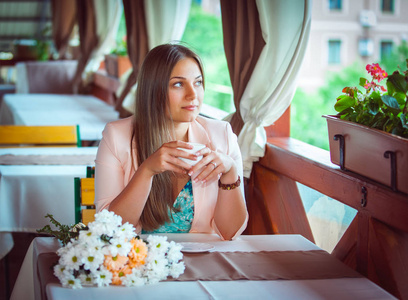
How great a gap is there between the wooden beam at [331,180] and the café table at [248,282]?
0.69ft

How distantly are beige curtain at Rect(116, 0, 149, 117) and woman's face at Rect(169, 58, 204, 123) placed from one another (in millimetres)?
2634

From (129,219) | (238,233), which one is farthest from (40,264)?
(238,233)

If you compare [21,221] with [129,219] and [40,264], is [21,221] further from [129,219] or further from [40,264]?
[40,264]

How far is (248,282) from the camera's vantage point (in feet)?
4.60

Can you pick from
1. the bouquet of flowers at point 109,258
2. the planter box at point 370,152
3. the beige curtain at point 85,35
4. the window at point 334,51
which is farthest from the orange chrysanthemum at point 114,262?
the window at point 334,51

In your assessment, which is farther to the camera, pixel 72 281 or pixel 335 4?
pixel 335 4

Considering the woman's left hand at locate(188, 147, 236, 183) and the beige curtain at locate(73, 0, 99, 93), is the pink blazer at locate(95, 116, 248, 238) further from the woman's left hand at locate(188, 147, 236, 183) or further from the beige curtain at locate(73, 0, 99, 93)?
the beige curtain at locate(73, 0, 99, 93)

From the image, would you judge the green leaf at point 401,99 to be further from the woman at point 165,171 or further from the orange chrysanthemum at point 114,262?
the orange chrysanthemum at point 114,262

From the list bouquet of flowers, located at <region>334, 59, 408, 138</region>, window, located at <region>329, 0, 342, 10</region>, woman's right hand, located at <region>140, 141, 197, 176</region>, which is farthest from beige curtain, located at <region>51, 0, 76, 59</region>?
window, located at <region>329, 0, 342, 10</region>

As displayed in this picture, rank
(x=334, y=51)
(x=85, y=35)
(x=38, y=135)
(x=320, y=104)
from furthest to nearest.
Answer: (x=334, y=51), (x=320, y=104), (x=85, y=35), (x=38, y=135)

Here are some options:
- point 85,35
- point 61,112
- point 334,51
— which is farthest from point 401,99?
point 334,51

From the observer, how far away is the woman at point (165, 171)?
1872mm

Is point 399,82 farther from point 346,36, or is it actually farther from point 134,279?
point 346,36

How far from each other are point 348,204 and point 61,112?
12.0 ft
